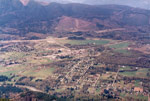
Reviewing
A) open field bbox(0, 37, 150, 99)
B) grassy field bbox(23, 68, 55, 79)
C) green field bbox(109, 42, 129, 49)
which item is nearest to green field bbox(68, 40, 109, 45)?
open field bbox(0, 37, 150, 99)

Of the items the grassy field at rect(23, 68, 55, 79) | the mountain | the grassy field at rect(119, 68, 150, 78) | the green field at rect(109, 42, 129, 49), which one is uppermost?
the mountain

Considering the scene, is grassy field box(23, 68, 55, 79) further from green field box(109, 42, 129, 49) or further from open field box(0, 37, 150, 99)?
green field box(109, 42, 129, 49)

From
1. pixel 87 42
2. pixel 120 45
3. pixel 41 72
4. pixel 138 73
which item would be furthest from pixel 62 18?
pixel 138 73

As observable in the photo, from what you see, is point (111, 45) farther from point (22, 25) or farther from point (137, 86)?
point (22, 25)

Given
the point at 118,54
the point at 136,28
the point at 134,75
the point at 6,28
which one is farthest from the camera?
the point at 136,28

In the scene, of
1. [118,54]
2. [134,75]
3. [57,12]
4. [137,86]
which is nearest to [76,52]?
[118,54]

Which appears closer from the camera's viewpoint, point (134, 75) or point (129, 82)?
point (129, 82)

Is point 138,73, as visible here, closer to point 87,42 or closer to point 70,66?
point 70,66

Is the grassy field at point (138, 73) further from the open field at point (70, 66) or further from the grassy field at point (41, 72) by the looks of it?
the grassy field at point (41, 72)
